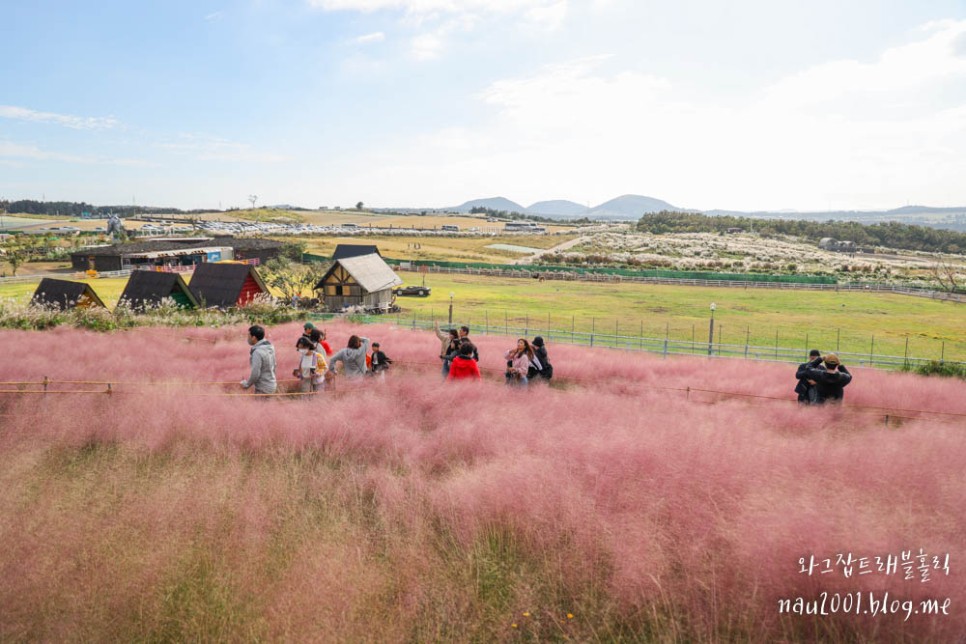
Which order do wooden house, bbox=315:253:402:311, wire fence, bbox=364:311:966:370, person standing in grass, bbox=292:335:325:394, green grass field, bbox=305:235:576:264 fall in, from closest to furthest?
person standing in grass, bbox=292:335:325:394 → wire fence, bbox=364:311:966:370 → wooden house, bbox=315:253:402:311 → green grass field, bbox=305:235:576:264

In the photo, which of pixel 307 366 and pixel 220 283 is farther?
pixel 220 283

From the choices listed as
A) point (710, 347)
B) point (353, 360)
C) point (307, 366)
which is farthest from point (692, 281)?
point (307, 366)

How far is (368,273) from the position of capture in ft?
153

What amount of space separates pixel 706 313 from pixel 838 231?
520 ft

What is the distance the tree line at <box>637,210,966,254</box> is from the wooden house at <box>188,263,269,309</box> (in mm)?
155135

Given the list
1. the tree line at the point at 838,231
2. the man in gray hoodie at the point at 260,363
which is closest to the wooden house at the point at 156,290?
the man in gray hoodie at the point at 260,363

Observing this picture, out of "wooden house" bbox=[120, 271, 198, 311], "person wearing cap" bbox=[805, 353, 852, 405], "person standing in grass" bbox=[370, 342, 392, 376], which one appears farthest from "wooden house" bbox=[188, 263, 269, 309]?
"person wearing cap" bbox=[805, 353, 852, 405]

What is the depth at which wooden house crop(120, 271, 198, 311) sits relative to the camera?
95.2ft

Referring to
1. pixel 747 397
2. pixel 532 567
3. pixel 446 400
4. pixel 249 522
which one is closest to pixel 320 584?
pixel 249 522

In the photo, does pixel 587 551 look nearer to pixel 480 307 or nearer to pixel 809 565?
pixel 809 565

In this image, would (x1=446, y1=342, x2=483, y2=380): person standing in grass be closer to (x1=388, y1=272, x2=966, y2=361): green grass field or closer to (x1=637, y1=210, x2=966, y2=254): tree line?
(x1=388, y1=272, x2=966, y2=361): green grass field

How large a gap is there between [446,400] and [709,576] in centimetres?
558

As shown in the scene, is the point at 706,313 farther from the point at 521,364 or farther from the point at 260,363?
the point at 260,363

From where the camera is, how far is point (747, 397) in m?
11.8
